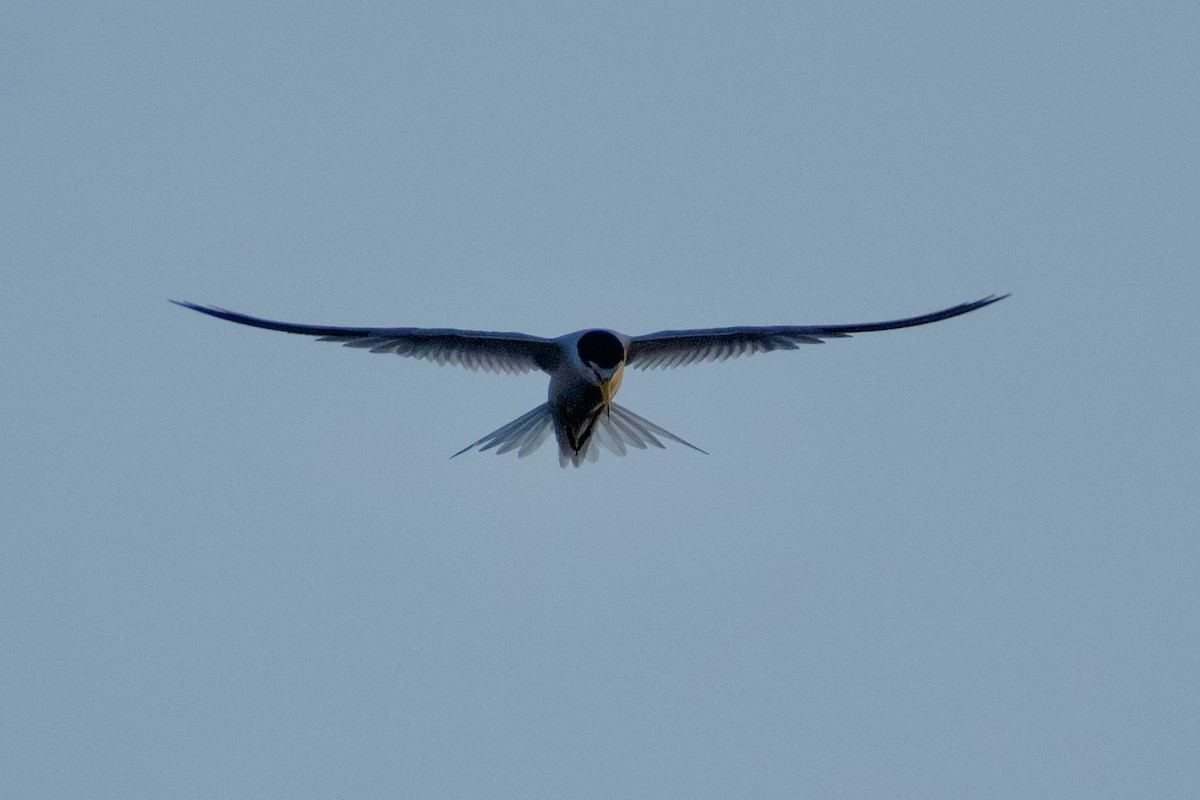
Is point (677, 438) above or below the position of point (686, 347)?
below

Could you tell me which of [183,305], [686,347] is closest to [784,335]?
[686,347]

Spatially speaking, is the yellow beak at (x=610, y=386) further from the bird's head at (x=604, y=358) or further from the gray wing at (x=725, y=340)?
the gray wing at (x=725, y=340)

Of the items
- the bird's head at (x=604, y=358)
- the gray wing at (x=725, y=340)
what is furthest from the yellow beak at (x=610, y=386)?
the gray wing at (x=725, y=340)

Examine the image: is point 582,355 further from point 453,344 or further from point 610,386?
point 453,344

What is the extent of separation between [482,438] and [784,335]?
8.30 ft

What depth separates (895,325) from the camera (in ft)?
39.3

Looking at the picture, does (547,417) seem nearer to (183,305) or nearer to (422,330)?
(422,330)

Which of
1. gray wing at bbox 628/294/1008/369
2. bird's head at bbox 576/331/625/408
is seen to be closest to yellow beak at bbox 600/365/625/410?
bird's head at bbox 576/331/625/408

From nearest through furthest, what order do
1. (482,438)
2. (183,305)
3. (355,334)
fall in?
(183,305)
(355,334)
(482,438)

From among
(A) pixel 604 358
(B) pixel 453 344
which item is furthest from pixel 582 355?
(B) pixel 453 344

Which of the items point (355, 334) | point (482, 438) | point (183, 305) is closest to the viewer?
point (183, 305)

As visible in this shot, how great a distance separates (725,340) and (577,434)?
144cm

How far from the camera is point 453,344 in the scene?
1241cm

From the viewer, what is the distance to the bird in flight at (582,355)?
38.4 feet
